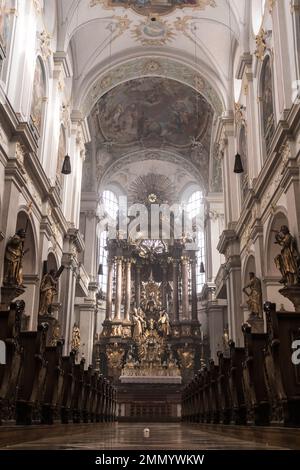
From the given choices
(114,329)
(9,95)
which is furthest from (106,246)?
(9,95)

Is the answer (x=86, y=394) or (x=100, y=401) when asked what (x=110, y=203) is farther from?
(x=86, y=394)

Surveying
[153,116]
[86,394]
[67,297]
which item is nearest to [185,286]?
[153,116]

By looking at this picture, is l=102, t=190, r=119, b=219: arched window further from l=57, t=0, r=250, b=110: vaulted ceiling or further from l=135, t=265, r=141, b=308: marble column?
l=57, t=0, r=250, b=110: vaulted ceiling

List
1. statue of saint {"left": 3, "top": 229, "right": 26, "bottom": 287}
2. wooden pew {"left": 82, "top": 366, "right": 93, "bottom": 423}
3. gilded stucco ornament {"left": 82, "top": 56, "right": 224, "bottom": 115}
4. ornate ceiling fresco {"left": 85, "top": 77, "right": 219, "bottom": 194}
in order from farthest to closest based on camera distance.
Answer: ornate ceiling fresco {"left": 85, "top": 77, "right": 219, "bottom": 194}
gilded stucco ornament {"left": 82, "top": 56, "right": 224, "bottom": 115}
statue of saint {"left": 3, "top": 229, "right": 26, "bottom": 287}
wooden pew {"left": 82, "top": 366, "right": 93, "bottom": 423}

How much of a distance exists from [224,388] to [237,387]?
0.74m

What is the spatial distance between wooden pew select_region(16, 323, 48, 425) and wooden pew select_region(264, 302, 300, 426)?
2387 millimetres

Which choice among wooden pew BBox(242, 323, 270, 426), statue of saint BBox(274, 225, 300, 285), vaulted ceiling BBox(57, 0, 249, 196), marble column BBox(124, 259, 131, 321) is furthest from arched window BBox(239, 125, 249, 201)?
marble column BBox(124, 259, 131, 321)

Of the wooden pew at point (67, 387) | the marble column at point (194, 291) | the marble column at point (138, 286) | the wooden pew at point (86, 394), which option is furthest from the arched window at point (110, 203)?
the wooden pew at point (67, 387)

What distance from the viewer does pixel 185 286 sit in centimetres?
2384

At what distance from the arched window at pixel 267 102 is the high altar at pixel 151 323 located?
1048cm

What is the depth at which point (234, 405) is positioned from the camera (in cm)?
627

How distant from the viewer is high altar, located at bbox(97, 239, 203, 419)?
1948cm

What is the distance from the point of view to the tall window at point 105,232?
25.3 metres
